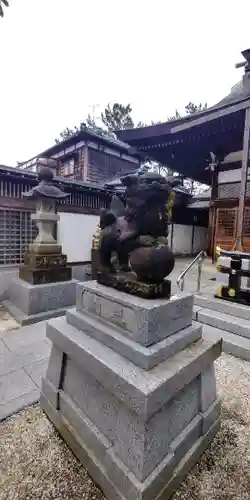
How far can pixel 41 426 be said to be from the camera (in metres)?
2.25

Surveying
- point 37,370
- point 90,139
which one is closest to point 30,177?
point 37,370

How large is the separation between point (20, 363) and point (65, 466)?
5.90 feet

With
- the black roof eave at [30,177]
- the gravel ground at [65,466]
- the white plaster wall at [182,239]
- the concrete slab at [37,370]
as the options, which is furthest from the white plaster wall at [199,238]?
the gravel ground at [65,466]

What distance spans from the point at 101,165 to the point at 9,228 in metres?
9.47

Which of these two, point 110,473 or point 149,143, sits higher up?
point 149,143

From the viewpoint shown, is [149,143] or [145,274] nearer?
[145,274]

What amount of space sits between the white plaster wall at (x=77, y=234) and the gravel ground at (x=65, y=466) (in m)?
5.67

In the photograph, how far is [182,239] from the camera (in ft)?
43.7

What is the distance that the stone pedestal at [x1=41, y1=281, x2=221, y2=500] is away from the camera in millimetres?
1506

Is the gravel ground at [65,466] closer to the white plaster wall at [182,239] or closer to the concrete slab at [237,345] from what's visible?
the concrete slab at [237,345]

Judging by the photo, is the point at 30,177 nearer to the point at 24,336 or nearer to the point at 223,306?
the point at 24,336

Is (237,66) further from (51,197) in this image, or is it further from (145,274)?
(145,274)

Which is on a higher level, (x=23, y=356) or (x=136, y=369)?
(x=136, y=369)

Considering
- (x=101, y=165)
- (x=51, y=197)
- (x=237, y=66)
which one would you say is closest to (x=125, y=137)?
(x=237, y=66)
